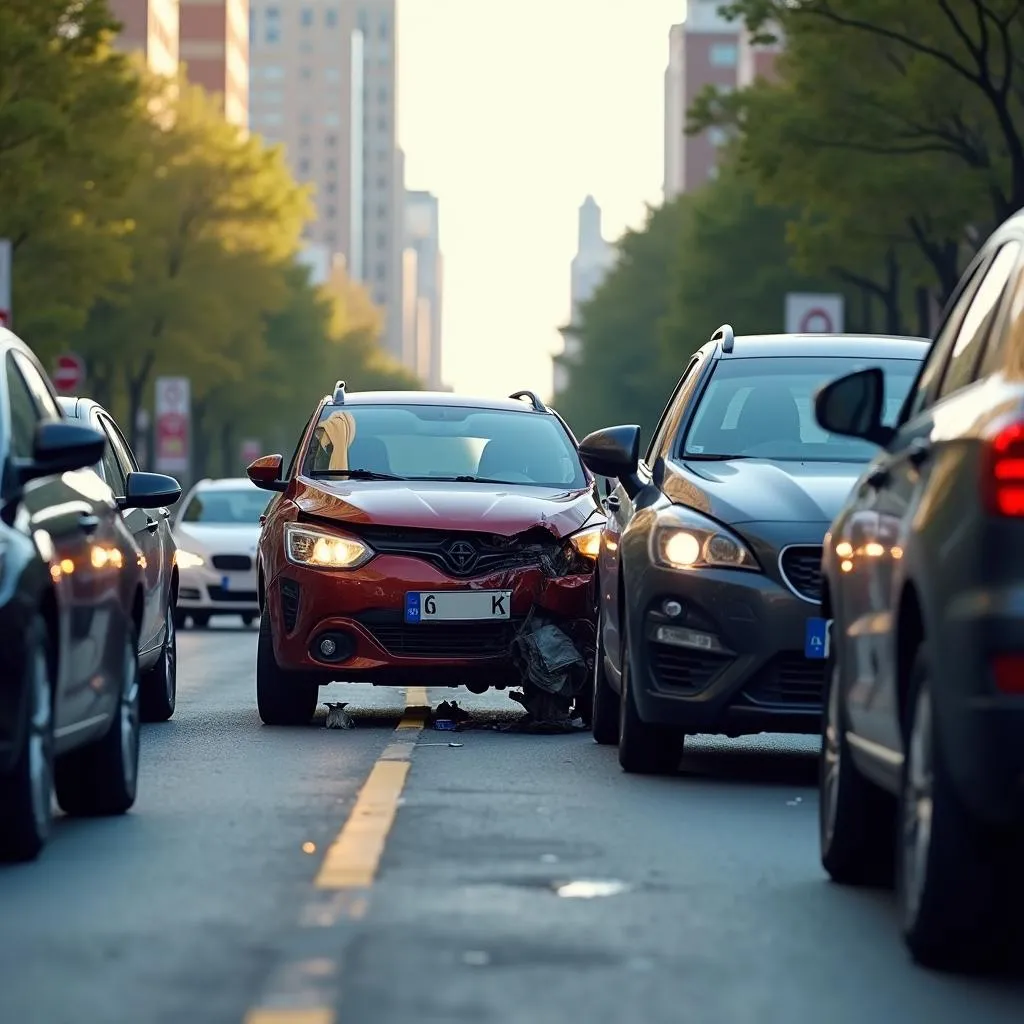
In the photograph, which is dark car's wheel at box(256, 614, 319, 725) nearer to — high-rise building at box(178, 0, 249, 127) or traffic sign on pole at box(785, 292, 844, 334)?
traffic sign on pole at box(785, 292, 844, 334)

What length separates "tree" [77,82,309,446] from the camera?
204 ft

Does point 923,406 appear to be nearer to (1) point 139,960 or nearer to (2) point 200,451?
(1) point 139,960

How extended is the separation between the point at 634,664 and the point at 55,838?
270 centimetres

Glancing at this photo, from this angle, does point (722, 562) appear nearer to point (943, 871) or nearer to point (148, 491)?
point (148, 491)

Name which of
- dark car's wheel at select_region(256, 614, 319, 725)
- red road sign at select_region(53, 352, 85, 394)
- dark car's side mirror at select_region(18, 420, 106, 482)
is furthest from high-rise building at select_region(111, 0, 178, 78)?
dark car's side mirror at select_region(18, 420, 106, 482)

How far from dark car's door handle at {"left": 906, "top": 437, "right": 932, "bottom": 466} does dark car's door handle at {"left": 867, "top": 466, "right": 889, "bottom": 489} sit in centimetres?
34

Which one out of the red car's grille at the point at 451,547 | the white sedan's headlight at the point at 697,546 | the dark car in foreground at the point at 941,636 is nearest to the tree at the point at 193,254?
the red car's grille at the point at 451,547

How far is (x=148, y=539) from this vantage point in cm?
1422

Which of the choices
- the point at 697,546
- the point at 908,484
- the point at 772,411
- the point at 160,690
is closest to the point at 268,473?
the point at 160,690

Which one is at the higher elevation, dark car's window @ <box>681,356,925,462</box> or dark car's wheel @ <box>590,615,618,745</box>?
dark car's window @ <box>681,356,925,462</box>

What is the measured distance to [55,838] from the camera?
8.73 meters

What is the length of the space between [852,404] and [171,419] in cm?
5665

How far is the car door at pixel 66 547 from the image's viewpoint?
824 cm

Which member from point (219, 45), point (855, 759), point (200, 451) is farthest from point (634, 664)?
point (219, 45)
